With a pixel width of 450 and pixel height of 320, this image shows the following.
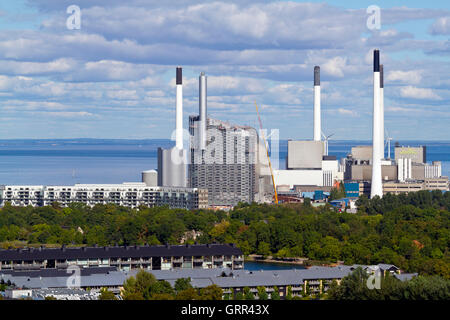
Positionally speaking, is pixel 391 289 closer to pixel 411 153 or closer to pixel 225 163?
pixel 225 163

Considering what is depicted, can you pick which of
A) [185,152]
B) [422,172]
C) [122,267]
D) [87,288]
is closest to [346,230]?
[122,267]

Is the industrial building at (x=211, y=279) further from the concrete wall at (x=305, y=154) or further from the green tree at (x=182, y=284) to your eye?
the concrete wall at (x=305, y=154)

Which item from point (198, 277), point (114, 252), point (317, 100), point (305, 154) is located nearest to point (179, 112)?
point (317, 100)

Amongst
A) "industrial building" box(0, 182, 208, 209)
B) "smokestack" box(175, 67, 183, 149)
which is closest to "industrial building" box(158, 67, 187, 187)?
"smokestack" box(175, 67, 183, 149)

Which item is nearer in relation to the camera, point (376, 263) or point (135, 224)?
point (376, 263)

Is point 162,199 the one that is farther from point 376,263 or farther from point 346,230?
point 376,263
